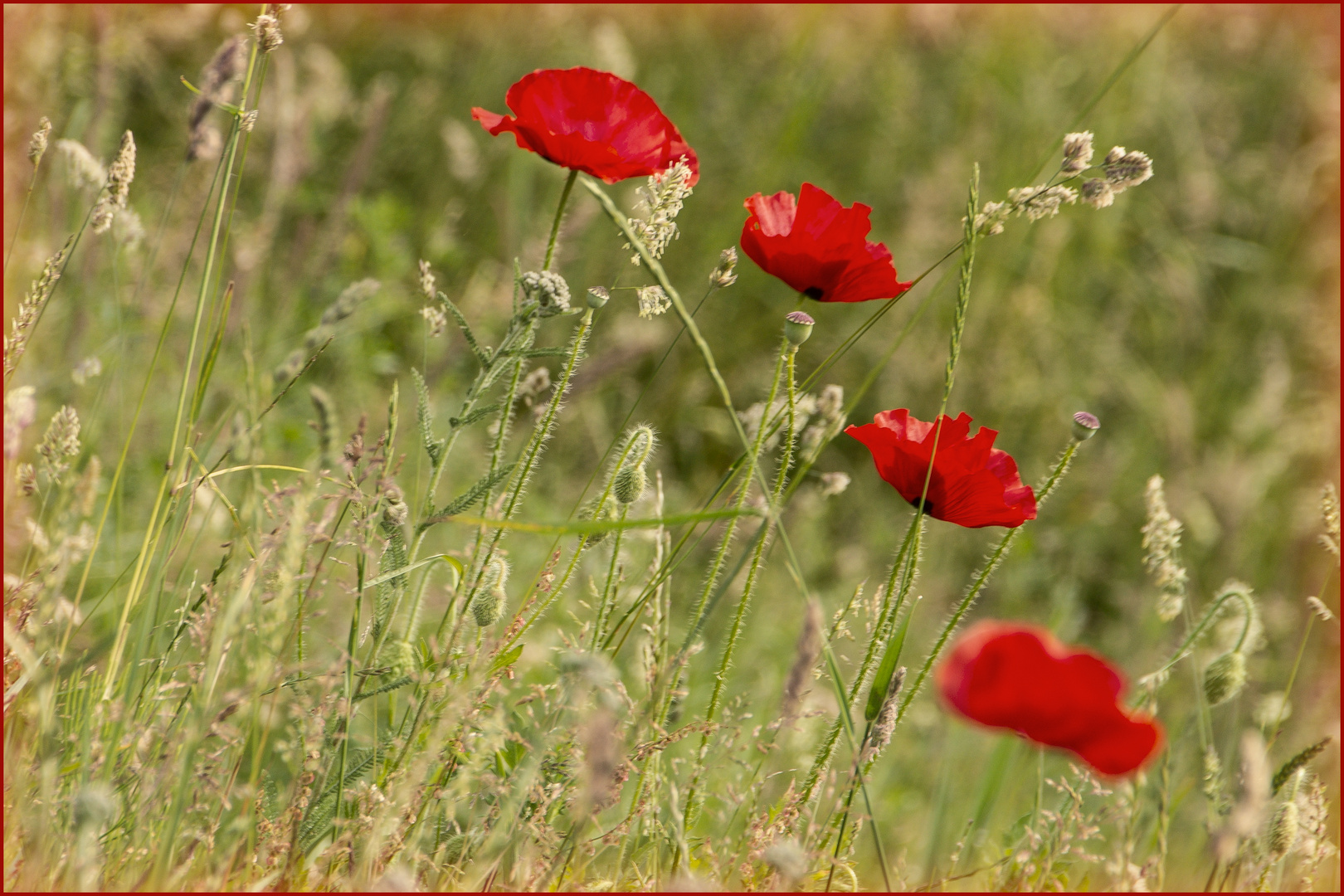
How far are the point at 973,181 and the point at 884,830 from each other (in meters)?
1.63

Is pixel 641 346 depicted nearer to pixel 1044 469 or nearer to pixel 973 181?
pixel 973 181

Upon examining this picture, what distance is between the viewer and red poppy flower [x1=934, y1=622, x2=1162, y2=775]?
828mm

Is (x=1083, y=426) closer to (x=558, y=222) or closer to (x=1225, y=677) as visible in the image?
(x=1225, y=677)

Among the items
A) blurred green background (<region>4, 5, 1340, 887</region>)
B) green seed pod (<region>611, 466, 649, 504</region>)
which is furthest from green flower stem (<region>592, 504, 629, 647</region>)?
blurred green background (<region>4, 5, 1340, 887</region>)

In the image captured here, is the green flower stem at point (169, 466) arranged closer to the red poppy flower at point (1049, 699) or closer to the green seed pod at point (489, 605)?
the green seed pod at point (489, 605)

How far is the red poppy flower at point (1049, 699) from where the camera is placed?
0.83 meters

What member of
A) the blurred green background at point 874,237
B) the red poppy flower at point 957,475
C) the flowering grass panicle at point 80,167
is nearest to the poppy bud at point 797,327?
the red poppy flower at point 957,475

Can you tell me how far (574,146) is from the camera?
1.22 meters

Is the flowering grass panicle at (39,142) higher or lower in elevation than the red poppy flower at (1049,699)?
higher

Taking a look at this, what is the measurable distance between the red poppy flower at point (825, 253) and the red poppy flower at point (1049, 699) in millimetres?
550

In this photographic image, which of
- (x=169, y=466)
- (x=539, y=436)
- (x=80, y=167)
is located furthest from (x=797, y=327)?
(x=80, y=167)

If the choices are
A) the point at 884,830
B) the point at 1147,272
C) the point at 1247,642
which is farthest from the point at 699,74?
the point at 1247,642

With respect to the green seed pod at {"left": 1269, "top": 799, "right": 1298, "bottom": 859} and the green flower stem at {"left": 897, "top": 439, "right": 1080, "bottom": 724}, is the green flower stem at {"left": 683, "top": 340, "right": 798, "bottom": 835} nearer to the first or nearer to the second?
the green flower stem at {"left": 897, "top": 439, "right": 1080, "bottom": 724}

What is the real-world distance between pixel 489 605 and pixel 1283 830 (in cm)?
97
